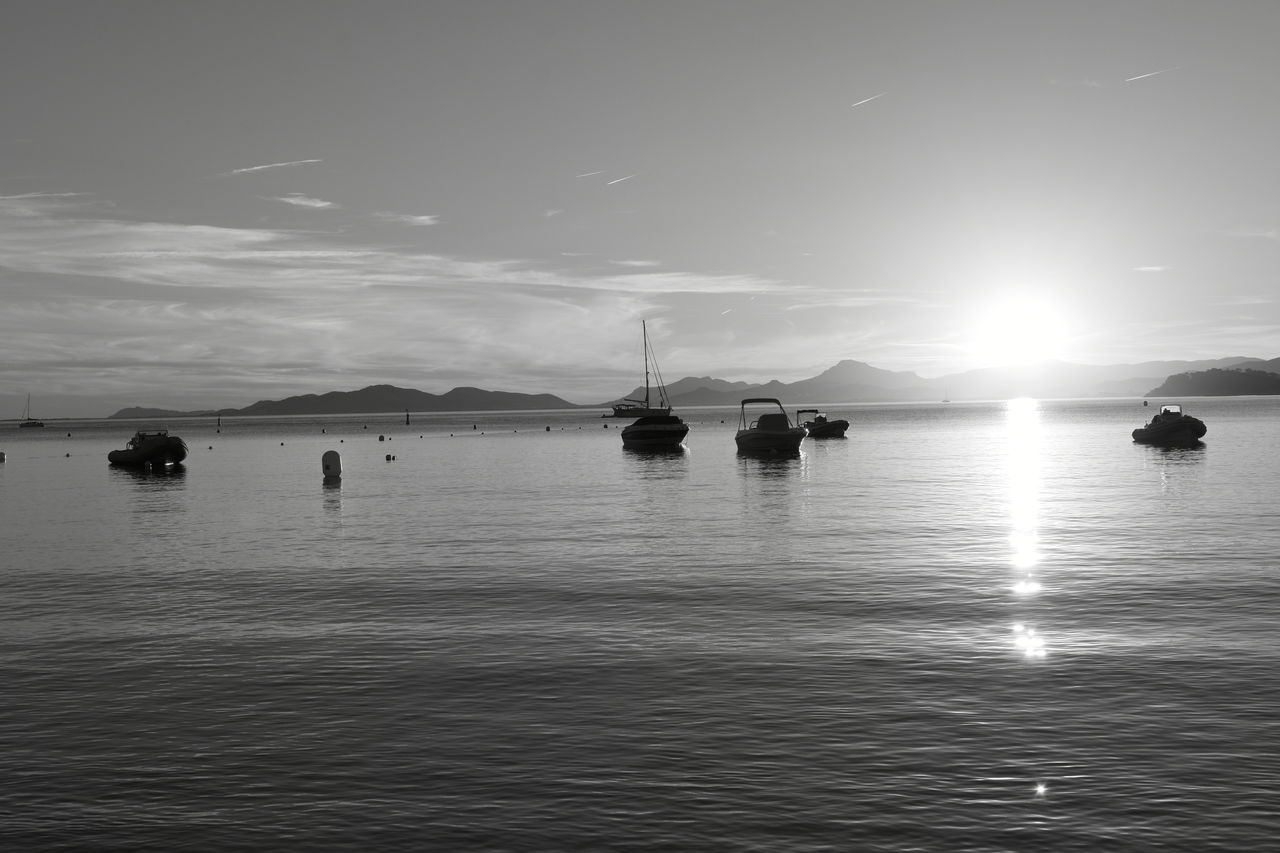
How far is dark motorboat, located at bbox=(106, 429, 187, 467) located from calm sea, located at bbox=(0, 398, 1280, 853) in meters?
60.5

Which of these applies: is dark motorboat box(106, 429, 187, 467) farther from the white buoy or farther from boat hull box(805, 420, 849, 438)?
boat hull box(805, 420, 849, 438)

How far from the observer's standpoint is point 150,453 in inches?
3848

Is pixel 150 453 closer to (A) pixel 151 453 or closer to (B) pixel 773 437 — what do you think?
(A) pixel 151 453

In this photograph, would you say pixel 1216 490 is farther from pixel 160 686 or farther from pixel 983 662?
pixel 160 686

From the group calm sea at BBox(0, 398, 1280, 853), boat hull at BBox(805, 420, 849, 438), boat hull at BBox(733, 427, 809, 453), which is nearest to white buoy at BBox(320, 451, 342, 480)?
calm sea at BBox(0, 398, 1280, 853)

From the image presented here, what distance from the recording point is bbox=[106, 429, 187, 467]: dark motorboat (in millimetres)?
97625

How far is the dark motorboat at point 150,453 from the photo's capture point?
97625 millimetres

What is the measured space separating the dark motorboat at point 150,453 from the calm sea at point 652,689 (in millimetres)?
60460

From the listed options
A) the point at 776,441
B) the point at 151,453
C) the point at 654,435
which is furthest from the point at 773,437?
the point at 151,453

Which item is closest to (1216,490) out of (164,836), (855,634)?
(855,634)

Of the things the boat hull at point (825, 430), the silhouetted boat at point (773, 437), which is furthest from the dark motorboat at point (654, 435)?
the boat hull at point (825, 430)

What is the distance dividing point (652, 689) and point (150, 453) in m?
93.8

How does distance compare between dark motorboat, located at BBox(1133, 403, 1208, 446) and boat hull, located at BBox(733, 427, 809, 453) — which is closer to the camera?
boat hull, located at BBox(733, 427, 809, 453)

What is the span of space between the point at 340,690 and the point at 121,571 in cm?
1941
